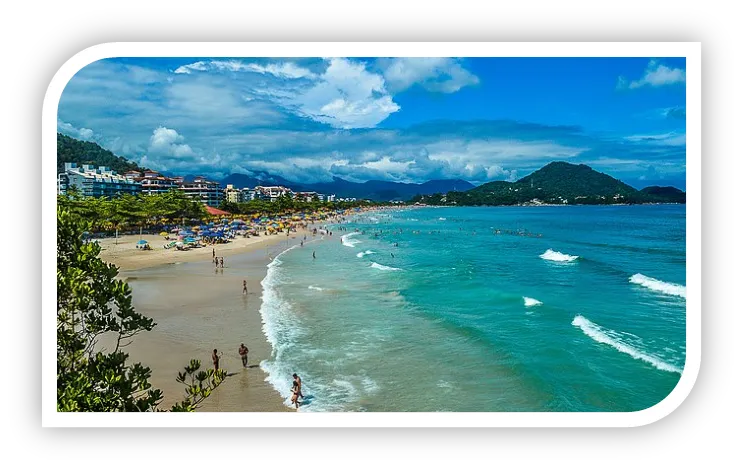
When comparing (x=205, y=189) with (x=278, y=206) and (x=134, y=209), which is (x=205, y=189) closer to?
(x=278, y=206)

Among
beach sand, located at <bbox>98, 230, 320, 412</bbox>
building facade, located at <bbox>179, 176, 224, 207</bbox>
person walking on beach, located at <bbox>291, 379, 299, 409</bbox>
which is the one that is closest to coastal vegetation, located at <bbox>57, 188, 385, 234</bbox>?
beach sand, located at <bbox>98, 230, 320, 412</bbox>

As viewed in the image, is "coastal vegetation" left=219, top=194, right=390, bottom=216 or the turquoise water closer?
the turquoise water

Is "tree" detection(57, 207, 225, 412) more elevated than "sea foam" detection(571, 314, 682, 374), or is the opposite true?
"tree" detection(57, 207, 225, 412)

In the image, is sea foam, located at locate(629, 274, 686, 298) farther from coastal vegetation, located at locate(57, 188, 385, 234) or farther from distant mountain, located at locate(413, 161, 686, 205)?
coastal vegetation, located at locate(57, 188, 385, 234)

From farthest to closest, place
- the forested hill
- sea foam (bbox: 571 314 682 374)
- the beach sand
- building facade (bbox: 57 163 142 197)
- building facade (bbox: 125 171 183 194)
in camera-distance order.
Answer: building facade (bbox: 125 171 183 194) < building facade (bbox: 57 163 142 197) < the forested hill < sea foam (bbox: 571 314 682 374) < the beach sand

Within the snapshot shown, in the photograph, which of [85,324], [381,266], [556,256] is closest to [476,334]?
[85,324]

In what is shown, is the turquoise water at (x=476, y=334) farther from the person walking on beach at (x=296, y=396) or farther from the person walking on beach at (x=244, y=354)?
the person walking on beach at (x=244, y=354)

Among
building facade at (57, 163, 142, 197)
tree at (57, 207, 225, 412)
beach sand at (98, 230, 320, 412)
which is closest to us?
tree at (57, 207, 225, 412)
